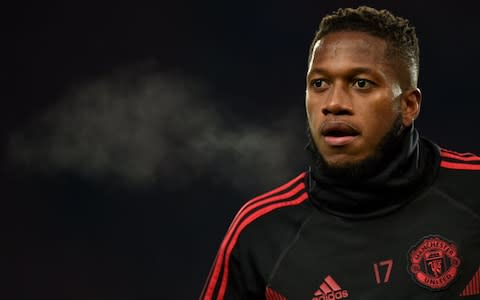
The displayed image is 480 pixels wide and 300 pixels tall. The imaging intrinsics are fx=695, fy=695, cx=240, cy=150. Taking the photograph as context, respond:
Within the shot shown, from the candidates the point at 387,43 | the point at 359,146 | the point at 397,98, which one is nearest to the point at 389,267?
the point at 359,146

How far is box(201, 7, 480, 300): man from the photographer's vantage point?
2.77 m

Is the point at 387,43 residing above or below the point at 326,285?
above

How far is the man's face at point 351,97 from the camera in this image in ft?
9.07

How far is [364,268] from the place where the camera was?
2789mm

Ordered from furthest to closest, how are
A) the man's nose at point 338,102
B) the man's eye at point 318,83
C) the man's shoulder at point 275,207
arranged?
the man's shoulder at point 275,207 → the man's eye at point 318,83 → the man's nose at point 338,102

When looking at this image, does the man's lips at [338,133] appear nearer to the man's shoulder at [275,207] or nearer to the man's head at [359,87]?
the man's head at [359,87]

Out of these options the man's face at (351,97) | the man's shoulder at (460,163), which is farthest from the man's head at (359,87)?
the man's shoulder at (460,163)

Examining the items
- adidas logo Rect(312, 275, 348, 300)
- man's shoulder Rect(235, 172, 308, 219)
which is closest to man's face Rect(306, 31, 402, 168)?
man's shoulder Rect(235, 172, 308, 219)

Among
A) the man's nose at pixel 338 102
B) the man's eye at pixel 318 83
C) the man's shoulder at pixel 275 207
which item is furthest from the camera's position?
the man's shoulder at pixel 275 207

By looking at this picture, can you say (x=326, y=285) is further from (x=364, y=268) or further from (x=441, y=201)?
(x=441, y=201)

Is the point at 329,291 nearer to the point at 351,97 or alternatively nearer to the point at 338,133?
the point at 338,133

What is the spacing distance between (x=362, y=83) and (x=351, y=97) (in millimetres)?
74

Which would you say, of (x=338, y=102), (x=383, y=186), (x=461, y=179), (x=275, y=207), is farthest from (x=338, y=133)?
(x=461, y=179)

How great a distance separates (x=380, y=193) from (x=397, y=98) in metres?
0.40
